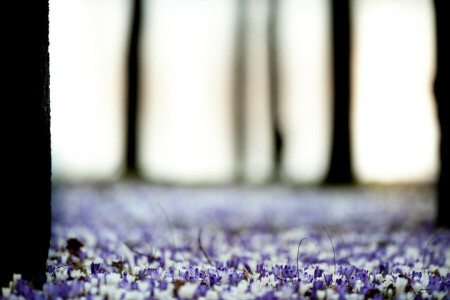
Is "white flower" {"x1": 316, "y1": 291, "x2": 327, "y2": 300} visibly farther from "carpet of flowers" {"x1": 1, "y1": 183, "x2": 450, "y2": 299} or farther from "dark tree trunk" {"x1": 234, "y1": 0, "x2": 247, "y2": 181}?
"dark tree trunk" {"x1": 234, "y1": 0, "x2": 247, "y2": 181}

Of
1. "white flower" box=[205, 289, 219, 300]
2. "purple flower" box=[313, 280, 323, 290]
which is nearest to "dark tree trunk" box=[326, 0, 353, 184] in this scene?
"purple flower" box=[313, 280, 323, 290]

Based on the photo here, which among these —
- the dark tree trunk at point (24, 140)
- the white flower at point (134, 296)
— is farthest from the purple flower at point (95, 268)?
the white flower at point (134, 296)

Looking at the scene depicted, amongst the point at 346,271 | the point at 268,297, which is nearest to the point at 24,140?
the point at 268,297

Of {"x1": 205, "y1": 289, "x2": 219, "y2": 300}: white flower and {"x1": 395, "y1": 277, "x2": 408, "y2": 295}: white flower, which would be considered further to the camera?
{"x1": 395, "y1": 277, "x2": 408, "y2": 295}: white flower

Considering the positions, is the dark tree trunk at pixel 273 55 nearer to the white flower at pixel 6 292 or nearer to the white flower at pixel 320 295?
the white flower at pixel 320 295

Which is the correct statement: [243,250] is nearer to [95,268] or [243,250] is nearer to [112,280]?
[95,268]

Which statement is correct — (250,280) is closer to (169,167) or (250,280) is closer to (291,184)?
(291,184)
